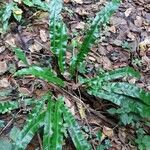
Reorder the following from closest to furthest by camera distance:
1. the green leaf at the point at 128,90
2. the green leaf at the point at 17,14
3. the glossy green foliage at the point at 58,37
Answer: the green leaf at the point at 128,90
the glossy green foliage at the point at 58,37
the green leaf at the point at 17,14

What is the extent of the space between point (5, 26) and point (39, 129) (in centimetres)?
114

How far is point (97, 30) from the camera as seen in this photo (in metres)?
3.09

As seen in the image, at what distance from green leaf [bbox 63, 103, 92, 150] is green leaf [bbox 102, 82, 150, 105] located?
1.37ft

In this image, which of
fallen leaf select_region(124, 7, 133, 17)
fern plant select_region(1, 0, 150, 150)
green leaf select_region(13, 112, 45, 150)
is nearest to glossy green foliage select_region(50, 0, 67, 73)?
fern plant select_region(1, 0, 150, 150)

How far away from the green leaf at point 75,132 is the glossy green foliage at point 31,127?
193 mm

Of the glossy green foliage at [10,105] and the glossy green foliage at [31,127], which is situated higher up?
the glossy green foliage at [10,105]

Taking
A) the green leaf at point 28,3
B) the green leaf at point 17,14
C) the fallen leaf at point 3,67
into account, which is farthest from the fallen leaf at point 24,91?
the green leaf at point 28,3

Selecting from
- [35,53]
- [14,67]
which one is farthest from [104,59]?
[14,67]

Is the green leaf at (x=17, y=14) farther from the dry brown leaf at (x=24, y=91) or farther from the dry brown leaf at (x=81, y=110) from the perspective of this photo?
the dry brown leaf at (x=81, y=110)

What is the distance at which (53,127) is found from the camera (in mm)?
2666

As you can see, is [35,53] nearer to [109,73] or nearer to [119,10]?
[109,73]

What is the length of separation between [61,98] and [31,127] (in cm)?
41

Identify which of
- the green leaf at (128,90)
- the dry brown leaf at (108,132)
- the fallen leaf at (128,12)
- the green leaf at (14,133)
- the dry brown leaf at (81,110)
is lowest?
the dry brown leaf at (108,132)

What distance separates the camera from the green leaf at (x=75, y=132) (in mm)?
2660
